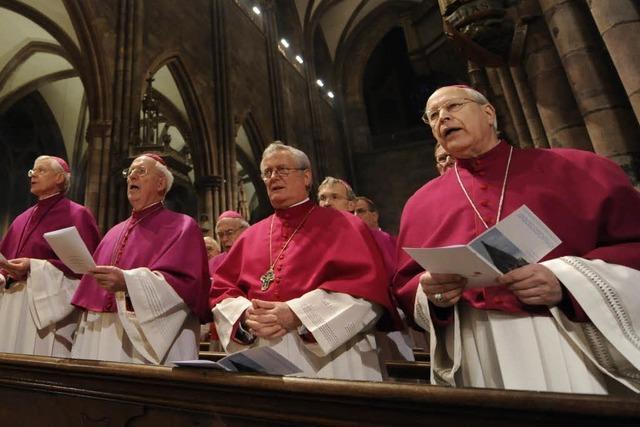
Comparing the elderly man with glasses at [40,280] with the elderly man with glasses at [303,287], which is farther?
the elderly man with glasses at [40,280]

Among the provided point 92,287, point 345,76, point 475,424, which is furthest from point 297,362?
point 345,76

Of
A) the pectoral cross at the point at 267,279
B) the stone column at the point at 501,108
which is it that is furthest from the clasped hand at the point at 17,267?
the stone column at the point at 501,108

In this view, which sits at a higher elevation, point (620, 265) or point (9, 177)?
point (9, 177)

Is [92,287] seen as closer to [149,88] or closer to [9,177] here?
[149,88]

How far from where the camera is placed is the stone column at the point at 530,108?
468 centimetres

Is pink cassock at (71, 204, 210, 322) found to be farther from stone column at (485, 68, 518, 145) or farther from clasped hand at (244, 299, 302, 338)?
stone column at (485, 68, 518, 145)

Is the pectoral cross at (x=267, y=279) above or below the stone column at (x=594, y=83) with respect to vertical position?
below

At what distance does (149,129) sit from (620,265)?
271 inches

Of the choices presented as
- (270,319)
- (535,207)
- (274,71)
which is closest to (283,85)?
(274,71)

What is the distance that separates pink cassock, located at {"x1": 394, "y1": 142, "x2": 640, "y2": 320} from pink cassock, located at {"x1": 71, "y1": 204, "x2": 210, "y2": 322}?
1.19m

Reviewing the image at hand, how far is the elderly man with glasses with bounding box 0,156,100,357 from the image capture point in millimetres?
2596

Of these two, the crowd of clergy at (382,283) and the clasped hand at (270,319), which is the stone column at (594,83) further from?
the clasped hand at (270,319)

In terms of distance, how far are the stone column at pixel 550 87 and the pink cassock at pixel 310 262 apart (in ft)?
8.75

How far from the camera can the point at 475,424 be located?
91 centimetres
